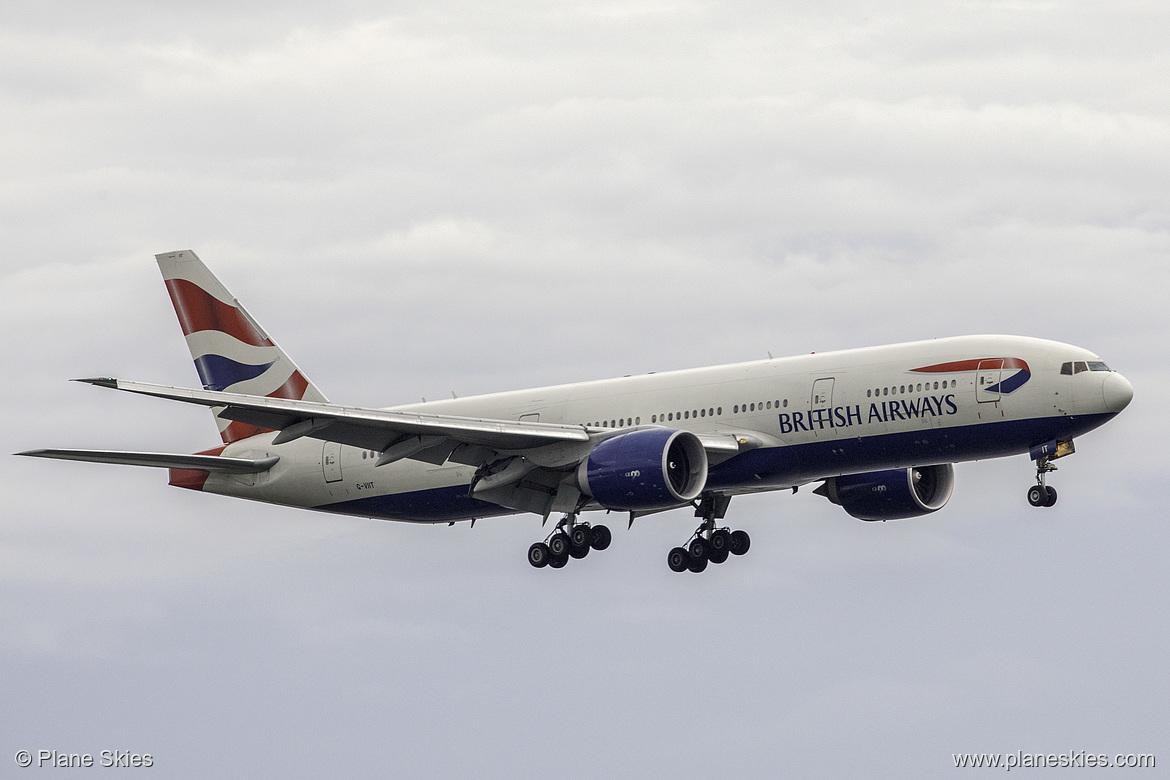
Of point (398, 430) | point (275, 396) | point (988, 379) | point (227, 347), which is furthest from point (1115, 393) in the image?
point (227, 347)

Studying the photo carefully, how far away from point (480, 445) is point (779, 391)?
8.43 metres

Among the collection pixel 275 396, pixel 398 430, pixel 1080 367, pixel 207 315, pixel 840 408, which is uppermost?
pixel 207 315

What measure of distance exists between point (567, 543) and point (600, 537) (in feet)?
3.26

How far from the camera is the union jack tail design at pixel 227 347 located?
51.4m

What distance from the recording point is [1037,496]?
130ft

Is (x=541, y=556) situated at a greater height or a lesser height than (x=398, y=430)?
lesser

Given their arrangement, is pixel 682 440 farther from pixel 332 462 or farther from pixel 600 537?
pixel 332 462

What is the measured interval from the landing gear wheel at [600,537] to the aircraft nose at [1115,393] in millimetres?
14589

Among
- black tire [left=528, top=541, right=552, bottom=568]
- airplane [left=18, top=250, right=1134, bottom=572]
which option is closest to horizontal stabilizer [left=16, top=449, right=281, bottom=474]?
airplane [left=18, top=250, right=1134, bottom=572]

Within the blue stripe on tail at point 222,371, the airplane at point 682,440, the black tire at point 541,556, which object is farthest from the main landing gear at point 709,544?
the blue stripe on tail at point 222,371

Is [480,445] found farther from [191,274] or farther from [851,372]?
[191,274]

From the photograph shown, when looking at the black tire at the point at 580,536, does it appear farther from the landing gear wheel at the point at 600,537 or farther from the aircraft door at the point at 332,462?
the aircraft door at the point at 332,462

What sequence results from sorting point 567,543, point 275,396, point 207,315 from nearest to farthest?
1. point 567,543
2. point 275,396
3. point 207,315

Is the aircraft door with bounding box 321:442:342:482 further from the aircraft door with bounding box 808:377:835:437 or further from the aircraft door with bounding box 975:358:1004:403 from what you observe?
the aircraft door with bounding box 975:358:1004:403
